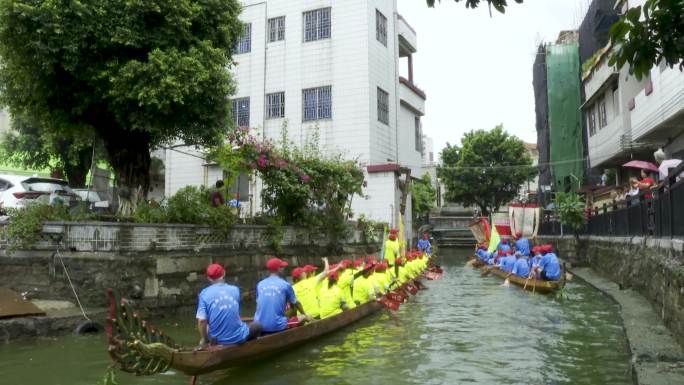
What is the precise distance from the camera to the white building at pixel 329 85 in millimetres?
22812

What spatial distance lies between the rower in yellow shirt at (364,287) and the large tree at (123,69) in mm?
4942

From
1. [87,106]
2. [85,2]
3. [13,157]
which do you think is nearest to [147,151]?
[87,106]

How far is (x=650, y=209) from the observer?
1215 cm

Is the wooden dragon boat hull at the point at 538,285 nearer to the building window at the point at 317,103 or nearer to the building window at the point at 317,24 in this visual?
the building window at the point at 317,103

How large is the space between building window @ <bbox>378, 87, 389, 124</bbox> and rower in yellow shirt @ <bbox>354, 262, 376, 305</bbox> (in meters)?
12.3

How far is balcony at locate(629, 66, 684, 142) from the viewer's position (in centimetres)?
1619

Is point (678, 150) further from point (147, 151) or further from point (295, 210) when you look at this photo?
point (147, 151)

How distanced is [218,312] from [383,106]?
1822cm

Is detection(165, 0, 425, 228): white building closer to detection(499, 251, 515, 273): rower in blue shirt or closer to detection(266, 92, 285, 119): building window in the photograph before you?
detection(266, 92, 285, 119): building window

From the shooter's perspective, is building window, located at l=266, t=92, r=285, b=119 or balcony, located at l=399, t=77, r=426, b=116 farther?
balcony, located at l=399, t=77, r=426, b=116

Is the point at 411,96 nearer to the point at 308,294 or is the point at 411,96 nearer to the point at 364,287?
the point at 364,287

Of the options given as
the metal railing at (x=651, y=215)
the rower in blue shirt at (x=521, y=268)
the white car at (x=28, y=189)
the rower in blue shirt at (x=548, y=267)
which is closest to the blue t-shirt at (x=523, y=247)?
the metal railing at (x=651, y=215)

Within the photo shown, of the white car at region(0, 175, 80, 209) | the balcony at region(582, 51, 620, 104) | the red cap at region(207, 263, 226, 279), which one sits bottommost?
the red cap at region(207, 263, 226, 279)

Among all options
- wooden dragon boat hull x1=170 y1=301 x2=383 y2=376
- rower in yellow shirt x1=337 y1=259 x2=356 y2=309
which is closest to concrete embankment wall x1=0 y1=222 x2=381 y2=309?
rower in yellow shirt x1=337 y1=259 x2=356 y2=309
